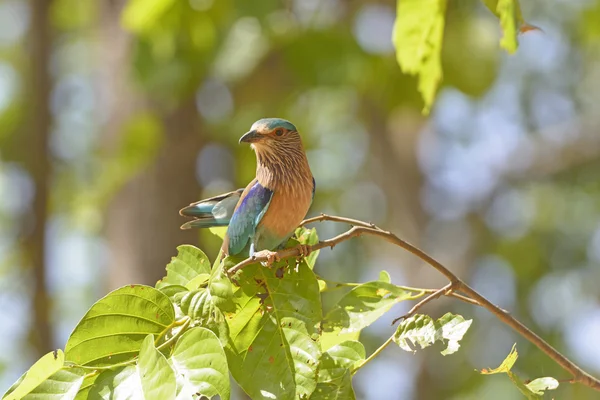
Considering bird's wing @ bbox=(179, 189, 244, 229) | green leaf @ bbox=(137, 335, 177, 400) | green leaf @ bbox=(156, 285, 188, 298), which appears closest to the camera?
green leaf @ bbox=(137, 335, 177, 400)

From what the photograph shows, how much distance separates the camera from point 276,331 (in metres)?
1.93

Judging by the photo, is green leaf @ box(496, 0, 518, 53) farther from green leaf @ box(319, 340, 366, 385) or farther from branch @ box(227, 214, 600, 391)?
green leaf @ box(319, 340, 366, 385)

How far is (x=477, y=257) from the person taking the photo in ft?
29.7

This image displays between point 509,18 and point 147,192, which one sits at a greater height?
point 509,18

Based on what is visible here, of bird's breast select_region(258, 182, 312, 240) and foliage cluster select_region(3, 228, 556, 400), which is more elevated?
bird's breast select_region(258, 182, 312, 240)

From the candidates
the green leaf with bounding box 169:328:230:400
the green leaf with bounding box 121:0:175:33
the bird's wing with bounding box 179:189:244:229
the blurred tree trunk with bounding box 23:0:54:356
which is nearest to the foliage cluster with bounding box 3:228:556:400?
the green leaf with bounding box 169:328:230:400

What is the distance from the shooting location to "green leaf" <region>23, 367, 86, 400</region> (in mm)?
1688

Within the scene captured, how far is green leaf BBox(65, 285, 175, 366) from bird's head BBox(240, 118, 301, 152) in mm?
669

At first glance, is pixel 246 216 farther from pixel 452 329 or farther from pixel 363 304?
pixel 452 329

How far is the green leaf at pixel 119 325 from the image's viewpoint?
174cm

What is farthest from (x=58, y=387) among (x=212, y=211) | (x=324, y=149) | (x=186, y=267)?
(x=324, y=149)

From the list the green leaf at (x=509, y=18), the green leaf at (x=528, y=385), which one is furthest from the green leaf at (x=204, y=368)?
the green leaf at (x=509, y=18)

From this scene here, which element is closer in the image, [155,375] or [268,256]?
[155,375]

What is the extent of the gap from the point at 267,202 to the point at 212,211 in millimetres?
217
